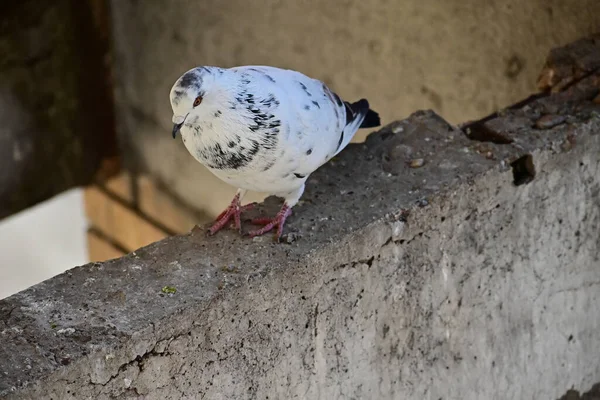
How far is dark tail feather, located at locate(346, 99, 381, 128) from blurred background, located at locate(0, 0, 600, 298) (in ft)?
2.87

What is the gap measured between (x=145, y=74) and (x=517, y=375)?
3.10 m

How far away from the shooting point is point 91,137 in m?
5.38

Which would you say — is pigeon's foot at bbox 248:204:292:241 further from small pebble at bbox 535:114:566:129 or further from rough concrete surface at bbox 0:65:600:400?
small pebble at bbox 535:114:566:129

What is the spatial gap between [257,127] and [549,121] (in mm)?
971

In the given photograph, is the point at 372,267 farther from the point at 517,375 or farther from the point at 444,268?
the point at 517,375

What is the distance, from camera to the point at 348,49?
384cm

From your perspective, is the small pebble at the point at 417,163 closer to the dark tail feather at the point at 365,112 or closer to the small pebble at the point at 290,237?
the dark tail feather at the point at 365,112

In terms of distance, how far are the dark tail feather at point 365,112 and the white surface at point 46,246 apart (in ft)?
14.8

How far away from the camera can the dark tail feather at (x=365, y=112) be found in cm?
244

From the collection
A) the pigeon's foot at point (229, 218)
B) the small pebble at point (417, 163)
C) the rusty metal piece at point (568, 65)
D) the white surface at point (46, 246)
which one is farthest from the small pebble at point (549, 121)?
the white surface at point (46, 246)

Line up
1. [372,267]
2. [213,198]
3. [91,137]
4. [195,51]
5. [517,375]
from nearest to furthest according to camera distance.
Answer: [372,267] < [517,375] < [195,51] < [213,198] < [91,137]

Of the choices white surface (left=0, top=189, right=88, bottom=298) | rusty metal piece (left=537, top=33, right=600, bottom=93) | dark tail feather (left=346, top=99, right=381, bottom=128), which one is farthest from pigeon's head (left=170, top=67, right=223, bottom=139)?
white surface (left=0, top=189, right=88, bottom=298)

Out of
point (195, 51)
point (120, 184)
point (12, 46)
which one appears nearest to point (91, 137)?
point (120, 184)

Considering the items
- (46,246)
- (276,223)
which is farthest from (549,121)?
(46,246)
